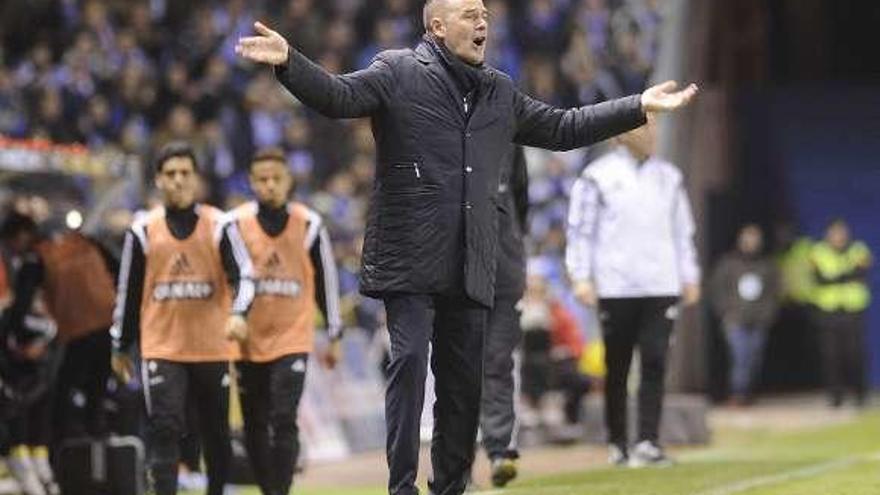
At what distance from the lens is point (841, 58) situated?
28.5m

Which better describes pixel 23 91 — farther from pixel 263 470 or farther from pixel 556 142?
pixel 556 142

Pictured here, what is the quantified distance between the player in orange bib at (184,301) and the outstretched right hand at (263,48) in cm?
312

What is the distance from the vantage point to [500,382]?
12.3m

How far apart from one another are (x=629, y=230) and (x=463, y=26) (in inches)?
177

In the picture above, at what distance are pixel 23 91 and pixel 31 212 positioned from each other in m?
7.03

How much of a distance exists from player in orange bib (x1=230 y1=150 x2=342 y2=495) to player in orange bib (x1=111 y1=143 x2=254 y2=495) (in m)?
0.19

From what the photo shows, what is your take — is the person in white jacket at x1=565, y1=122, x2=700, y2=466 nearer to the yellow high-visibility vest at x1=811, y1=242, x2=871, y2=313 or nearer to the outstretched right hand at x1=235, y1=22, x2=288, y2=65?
the outstretched right hand at x1=235, y1=22, x2=288, y2=65

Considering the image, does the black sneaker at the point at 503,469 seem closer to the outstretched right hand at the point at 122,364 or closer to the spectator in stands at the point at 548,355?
the outstretched right hand at the point at 122,364

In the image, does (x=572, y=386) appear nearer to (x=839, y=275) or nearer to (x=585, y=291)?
(x=839, y=275)

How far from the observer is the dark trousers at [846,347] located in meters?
23.4

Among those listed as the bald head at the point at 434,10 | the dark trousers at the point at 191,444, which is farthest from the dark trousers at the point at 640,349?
the bald head at the point at 434,10

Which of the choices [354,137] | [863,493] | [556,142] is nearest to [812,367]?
[354,137]

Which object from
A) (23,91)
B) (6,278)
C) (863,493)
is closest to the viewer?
(863,493)

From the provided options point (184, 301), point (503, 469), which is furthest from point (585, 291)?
point (184, 301)
